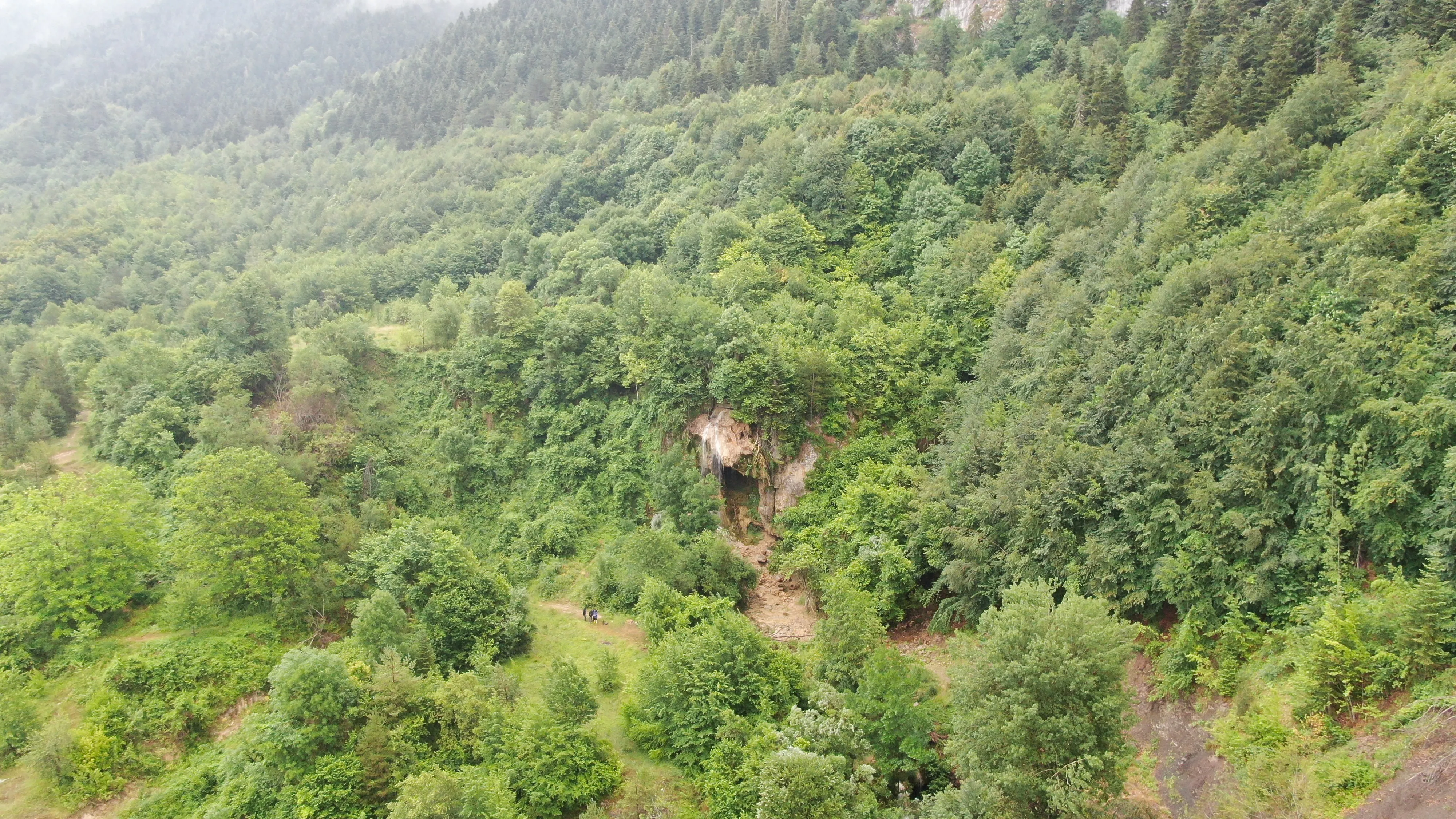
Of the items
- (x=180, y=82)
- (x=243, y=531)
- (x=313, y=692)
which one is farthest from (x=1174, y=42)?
(x=180, y=82)

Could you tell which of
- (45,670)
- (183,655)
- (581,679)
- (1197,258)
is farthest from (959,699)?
(45,670)

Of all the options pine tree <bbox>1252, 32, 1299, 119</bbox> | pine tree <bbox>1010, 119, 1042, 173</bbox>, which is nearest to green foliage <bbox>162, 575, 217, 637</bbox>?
pine tree <bbox>1010, 119, 1042, 173</bbox>

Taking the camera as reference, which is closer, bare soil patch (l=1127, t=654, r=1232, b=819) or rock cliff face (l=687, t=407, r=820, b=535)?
bare soil patch (l=1127, t=654, r=1232, b=819)

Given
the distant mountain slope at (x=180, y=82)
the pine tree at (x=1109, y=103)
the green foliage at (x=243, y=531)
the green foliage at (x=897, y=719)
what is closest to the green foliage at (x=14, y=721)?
the green foliage at (x=243, y=531)

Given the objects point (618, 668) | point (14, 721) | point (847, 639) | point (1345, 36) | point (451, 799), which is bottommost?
point (618, 668)

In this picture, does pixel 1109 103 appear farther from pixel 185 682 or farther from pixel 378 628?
pixel 185 682

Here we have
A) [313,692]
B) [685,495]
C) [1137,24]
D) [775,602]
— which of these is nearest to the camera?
[313,692]

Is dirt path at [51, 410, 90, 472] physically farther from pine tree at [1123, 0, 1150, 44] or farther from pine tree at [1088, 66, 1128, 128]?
pine tree at [1123, 0, 1150, 44]

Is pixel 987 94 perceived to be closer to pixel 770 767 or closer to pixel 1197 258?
pixel 1197 258
